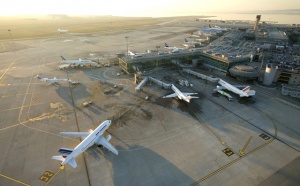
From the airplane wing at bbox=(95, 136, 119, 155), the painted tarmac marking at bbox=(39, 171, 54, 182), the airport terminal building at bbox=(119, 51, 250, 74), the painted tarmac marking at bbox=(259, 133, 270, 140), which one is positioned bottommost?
the painted tarmac marking at bbox=(39, 171, 54, 182)

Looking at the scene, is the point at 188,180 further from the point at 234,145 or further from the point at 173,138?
the point at 234,145

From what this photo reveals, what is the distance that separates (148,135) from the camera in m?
49.5

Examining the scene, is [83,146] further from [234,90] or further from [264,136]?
[234,90]

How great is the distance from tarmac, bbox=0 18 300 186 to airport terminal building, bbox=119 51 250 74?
15.1m

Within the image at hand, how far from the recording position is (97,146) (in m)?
46.0

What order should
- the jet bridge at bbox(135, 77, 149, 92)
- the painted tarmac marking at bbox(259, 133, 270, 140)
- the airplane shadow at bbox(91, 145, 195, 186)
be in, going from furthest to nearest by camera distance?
1. the jet bridge at bbox(135, 77, 149, 92)
2. the painted tarmac marking at bbox(259, 133, 270, 140)
3. the airplane shadow at bbox(91, 145, 195, 186)

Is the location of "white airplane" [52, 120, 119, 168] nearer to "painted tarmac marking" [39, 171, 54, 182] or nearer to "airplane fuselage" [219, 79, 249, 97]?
"painted tarmac marking" [39, 171, 54, 182]

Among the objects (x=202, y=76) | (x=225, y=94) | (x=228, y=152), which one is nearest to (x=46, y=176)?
(x=228, y=152)

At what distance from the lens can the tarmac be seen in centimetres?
3809

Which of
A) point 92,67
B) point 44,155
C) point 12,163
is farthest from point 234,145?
point 92,67

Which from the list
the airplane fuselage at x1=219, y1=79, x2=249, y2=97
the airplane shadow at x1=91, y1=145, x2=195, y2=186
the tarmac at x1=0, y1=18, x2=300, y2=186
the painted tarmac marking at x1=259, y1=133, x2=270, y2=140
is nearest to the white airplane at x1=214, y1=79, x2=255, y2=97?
the airplane fuselage at x1=219, y1=79, x2=249, y2=97

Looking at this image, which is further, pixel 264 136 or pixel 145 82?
pixel 145 82

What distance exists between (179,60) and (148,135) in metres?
65.3

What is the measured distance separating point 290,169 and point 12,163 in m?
63.6
